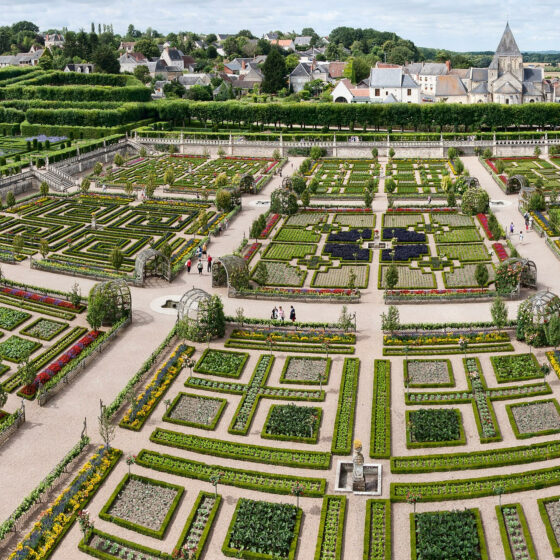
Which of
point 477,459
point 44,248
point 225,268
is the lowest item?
point 477,459

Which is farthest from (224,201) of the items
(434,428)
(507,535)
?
(507,535)

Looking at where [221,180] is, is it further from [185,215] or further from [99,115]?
[99,115]

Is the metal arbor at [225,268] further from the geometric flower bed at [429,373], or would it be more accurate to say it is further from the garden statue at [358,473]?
the garden statue at [358,473]

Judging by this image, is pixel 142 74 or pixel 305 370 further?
pixel 142 74

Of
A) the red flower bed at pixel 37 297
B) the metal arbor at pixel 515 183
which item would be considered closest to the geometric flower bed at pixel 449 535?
the red flower bed at pixel 37 297

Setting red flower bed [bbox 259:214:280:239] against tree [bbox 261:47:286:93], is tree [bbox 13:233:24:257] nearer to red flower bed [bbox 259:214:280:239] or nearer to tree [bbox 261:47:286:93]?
red flower bed [bbox 259:214:280:239]

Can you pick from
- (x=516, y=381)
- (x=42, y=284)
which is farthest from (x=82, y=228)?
(x=516, y=381)

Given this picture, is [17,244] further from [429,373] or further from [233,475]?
[429,373]
